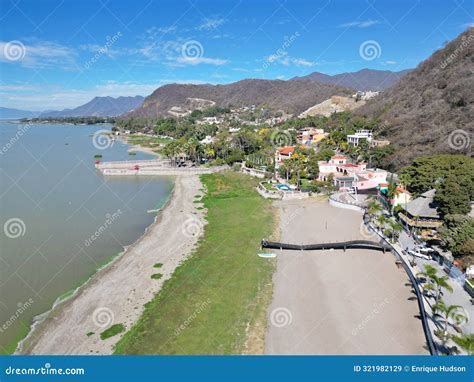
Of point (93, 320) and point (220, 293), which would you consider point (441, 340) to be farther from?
point (93, 320)

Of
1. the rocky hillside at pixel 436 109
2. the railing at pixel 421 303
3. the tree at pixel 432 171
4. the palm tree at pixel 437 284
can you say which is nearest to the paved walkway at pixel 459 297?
the palm tree at pixel 437 284

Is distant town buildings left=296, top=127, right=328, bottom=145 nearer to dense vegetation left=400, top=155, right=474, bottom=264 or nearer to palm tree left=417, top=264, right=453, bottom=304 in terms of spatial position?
dense vegetation left=400, top=155, right=474, bottom=264

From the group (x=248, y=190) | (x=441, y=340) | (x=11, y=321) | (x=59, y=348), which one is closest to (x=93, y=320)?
(x=59, y=348)

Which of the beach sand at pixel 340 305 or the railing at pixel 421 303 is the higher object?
the railing at pixel 421 303

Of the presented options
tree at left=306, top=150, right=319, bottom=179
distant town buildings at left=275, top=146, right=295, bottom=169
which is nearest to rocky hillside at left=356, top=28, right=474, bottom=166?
tree at left=306, top=150, right=319, bottom=179

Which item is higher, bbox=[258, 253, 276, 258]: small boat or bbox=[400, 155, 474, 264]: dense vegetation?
bbox=[400, 155, 474, 264]: dense vegetation

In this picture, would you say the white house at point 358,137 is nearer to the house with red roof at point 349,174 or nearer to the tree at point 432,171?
the house with red roof at point 349,174
